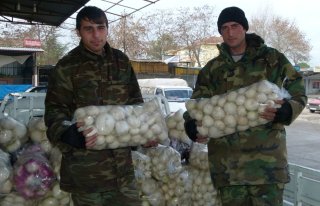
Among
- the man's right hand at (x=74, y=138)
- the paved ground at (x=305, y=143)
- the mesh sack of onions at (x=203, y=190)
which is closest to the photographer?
the man's right hand at (x=74, y=138)

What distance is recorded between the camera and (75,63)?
2477 millimetres

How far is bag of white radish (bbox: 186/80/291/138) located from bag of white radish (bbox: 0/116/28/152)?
1.57 m

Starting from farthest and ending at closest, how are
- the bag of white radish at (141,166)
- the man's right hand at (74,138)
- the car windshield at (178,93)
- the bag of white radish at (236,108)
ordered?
the car windshield at (178,93), the bag of white radish at (141,166), the bag of white radish at (236,108), the man's right hand at (74,138)

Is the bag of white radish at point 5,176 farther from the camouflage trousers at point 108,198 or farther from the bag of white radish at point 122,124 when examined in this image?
the bag of white radish at point 122,124

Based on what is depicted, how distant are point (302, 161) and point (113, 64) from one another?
8436 millimetres

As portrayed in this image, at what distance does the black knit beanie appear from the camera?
252cm

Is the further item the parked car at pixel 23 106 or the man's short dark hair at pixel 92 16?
the parked car at pixel 23 106

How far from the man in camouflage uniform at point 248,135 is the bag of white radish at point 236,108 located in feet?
0.16

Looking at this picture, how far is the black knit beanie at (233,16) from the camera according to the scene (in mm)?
2521

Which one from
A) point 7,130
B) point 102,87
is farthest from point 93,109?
point 7,130

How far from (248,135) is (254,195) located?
1.09 feet

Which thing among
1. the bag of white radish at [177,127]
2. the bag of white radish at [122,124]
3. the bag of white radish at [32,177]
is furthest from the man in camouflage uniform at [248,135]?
the bag of white radish at [32,177]

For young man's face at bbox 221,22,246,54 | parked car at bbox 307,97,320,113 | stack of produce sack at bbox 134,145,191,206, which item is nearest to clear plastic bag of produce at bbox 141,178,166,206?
stack of produce sack at bbox 134,145,191,206

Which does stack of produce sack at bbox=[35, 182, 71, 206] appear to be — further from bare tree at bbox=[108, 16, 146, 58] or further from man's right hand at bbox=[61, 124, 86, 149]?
bare tree at bbox=[108, 16, 146, 58]
